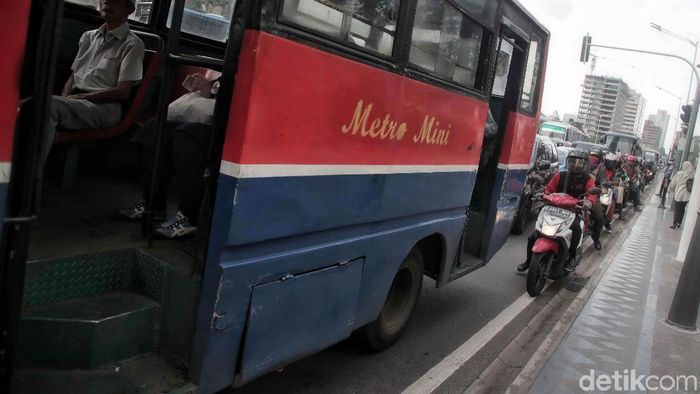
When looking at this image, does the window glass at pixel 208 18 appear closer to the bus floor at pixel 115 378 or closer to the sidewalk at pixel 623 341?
the bus floor at pixel 115 378

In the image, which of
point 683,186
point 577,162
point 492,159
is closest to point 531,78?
point 492,159

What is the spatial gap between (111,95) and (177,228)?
1202 millimetres

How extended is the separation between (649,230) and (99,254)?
45.7 feet

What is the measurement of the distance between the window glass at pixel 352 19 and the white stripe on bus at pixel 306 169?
638mm

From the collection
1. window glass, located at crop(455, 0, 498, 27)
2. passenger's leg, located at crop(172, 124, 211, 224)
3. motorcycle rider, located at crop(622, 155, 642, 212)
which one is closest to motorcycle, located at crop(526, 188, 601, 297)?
window glass, located at crop(455, 0, 498, 27)

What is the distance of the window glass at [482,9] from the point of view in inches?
150

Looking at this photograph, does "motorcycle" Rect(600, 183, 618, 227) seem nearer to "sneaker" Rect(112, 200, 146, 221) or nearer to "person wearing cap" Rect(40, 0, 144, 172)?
"person wearing cap" Rect(40, 0, 144, 172)

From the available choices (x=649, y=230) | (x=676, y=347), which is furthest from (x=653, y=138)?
(x=676, y=347)

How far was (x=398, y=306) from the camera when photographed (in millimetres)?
4387

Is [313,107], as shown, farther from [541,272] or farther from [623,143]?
[623,143]

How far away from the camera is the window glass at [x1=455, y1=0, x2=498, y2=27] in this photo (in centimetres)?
381

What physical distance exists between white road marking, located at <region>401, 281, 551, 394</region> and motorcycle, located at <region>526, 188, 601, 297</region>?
1.59 feet

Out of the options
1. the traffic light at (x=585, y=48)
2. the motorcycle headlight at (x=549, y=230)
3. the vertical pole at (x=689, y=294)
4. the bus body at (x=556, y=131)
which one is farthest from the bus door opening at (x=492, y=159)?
the bus body at (x=556, y=131)

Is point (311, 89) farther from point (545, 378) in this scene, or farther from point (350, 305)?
point (545, 378)
